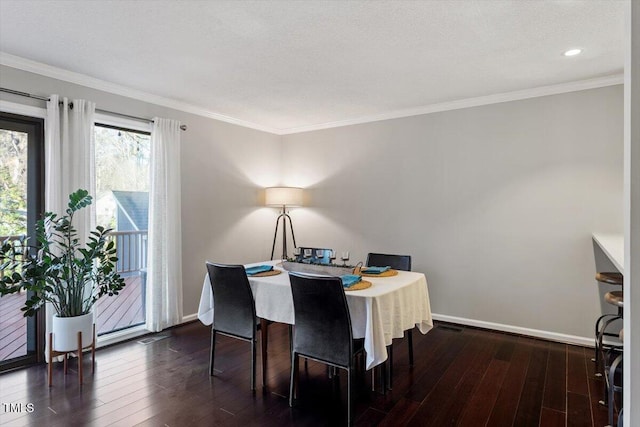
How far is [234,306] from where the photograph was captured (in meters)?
2.79

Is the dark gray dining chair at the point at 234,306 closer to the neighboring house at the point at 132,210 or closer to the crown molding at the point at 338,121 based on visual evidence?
the neighboring house at the point at 132,210

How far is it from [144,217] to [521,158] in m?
4.13

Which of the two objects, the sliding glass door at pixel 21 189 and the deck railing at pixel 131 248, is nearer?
the sliding glass door at pixel 21 189

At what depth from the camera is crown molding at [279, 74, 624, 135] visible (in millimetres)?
3410

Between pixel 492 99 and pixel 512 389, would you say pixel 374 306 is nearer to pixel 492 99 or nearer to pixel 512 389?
pixel 512 389

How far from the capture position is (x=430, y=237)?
4.32 m

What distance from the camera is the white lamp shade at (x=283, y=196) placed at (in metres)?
5.03

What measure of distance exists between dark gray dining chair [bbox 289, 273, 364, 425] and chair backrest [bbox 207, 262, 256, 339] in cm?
45

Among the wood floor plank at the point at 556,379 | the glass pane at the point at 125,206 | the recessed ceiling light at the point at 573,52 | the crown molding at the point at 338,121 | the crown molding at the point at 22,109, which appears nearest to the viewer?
the wood floor plank at the point at 556,379

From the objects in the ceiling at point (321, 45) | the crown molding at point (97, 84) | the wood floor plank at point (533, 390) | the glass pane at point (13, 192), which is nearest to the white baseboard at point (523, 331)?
the wood floor plank at point (533, 390)

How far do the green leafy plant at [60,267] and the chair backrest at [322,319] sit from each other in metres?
1.64

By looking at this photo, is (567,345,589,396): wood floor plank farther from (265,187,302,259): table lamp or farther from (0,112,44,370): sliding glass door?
(0,112,44,370): sliding glass door

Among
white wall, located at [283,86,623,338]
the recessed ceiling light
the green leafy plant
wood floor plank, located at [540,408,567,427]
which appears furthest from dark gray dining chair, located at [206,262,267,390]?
the recessed ceiling light

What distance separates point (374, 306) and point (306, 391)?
0.94 m
